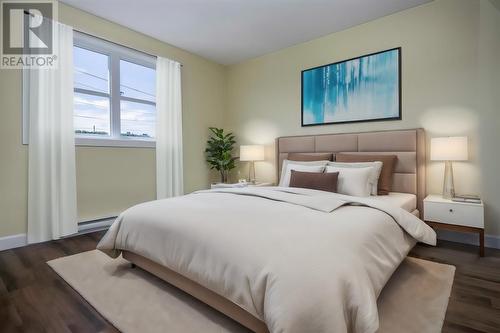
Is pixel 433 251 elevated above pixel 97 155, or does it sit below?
below

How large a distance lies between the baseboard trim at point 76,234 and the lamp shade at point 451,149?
389cm

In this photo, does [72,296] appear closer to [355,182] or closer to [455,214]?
[355,182]

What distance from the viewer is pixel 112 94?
3.41 meters

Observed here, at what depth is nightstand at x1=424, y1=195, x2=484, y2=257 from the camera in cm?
228

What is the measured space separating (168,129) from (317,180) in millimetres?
2337

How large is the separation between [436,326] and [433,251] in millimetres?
1340

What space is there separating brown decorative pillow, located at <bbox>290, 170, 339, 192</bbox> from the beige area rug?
92 cm

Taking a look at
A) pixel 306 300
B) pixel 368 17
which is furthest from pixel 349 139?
pixel 306 300

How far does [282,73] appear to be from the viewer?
4.04m

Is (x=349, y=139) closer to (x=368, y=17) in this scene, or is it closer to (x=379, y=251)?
(x=368, y=17)

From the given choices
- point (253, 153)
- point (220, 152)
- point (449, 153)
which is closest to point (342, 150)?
point (449, 153)

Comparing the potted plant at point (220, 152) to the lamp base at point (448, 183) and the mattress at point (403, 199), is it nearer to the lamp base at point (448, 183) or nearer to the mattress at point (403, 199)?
the mattress at point (403, 199)

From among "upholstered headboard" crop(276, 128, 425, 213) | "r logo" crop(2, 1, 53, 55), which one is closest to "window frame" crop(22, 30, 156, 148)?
"r logo" crop(2, 1, 53, 55)

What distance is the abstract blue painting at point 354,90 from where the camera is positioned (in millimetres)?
3053
